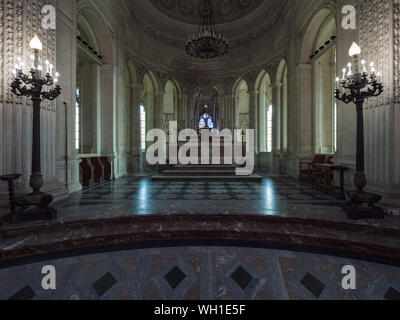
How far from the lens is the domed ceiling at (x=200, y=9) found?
1297 cm

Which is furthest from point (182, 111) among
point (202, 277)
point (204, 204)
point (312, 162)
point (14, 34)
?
point (202, 277)

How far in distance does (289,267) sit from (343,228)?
1.28 meters

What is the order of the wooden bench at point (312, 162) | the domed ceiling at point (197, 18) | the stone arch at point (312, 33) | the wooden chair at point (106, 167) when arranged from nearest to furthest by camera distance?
1. the wooden bench at point (312, 162)
2. the stone arch at point (312, 33)
3. the wooden chair at point (106, 167)
4. the domed ceiling at point (197, 18)

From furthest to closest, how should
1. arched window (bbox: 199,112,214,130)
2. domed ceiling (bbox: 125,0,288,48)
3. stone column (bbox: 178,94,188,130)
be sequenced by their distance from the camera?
arched window (bbox: 199,112,214,130) < stone column (bbox: 178,94,188,130) < domed ceiling (bbox: 125,0,288,48)

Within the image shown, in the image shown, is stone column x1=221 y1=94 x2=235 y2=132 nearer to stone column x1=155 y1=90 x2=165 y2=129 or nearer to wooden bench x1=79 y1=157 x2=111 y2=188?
stone column x1=155 y1=90 x2=165 y2=129

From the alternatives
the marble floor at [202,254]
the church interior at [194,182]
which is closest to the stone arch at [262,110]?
the church interior at [194,182]

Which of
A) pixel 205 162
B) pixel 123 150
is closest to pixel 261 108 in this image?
pixel 205 162

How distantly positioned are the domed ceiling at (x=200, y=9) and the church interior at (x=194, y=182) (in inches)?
128

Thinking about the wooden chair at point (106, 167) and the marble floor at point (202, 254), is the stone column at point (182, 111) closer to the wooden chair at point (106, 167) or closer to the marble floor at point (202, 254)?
the wooden chair at point (106, 167)

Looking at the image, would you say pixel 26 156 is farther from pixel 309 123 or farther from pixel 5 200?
pixel 309 123

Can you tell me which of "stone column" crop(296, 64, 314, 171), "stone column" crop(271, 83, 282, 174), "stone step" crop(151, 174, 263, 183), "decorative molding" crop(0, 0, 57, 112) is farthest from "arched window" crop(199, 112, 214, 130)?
"decorative molding" crop(0, 0, 57, 112)

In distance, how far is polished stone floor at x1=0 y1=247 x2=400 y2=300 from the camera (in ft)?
8.22

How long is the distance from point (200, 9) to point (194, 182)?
11.8 meters

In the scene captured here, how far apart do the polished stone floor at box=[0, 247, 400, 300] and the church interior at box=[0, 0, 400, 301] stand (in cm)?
2
